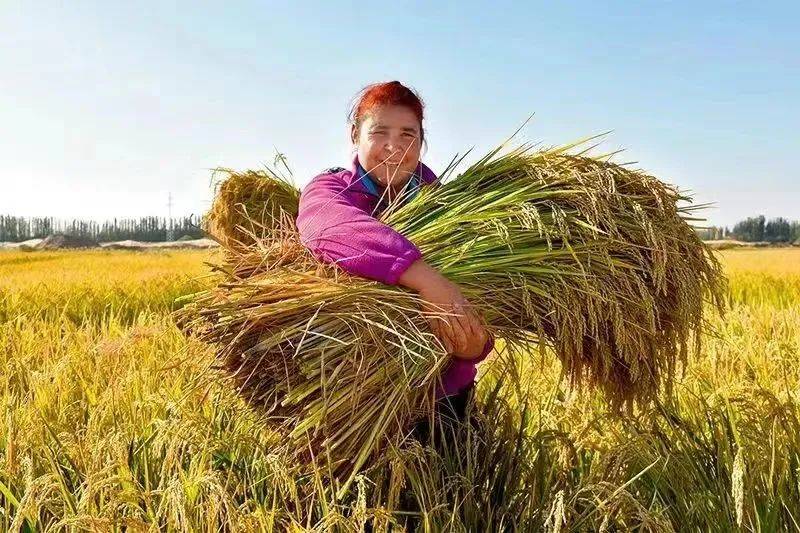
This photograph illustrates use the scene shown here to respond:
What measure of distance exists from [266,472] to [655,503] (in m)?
1.06

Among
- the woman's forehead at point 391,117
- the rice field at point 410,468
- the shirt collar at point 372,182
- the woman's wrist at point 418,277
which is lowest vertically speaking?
the rice field at point 410,468

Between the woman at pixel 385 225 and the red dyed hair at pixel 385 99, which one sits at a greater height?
the red dyed hair at pixel 385 99

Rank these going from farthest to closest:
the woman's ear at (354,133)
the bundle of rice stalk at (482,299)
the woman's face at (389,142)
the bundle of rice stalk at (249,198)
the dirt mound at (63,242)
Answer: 1. the dirt mound at (63,242)
2. the bundle of rice stalk at (249,198)
3. the woman's ear at (354,133)
4. the woman's face at (389,142)
5. the bundle of rice stalk at (482,299)

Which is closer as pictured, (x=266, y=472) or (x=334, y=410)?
(x=334, y=410)

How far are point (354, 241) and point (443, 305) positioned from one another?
270 millimetres

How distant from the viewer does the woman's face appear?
2031 mm

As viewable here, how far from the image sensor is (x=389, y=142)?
203 centimetres

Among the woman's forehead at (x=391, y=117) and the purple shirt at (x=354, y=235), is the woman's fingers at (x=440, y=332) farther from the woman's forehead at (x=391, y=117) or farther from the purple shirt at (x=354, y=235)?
the woman's forehead at (x=391, y=117)

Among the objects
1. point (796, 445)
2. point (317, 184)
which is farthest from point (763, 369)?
point (317, 184)

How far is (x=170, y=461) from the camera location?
1.89 metres

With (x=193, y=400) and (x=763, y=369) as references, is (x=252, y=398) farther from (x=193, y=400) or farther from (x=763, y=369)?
(x=763, y=369)

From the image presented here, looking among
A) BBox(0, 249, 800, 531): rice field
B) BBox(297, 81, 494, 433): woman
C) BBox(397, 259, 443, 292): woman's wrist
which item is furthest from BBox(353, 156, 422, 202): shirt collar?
BBox(0, 249, 800, 531): rice field

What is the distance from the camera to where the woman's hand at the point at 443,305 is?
1.68 metres


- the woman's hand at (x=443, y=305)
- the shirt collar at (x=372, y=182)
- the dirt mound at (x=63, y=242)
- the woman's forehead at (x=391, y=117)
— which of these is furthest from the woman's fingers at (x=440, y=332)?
the dirt mound at (x=63, y=242)
